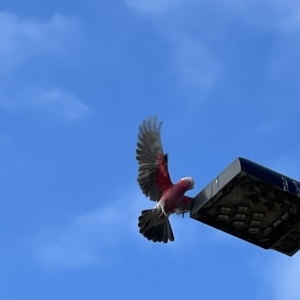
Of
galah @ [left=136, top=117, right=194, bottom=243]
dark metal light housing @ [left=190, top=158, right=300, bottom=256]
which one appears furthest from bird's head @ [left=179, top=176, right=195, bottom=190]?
dark metal light housing @ [left=190, top=158, right=300, bottom=256]

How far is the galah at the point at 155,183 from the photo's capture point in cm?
1336

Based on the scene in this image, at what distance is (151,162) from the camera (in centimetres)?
1394

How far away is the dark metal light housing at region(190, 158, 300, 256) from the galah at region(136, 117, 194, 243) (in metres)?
2.46

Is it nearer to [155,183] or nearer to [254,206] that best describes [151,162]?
[155,183]

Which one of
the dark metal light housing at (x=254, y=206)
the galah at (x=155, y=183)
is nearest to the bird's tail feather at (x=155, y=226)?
the galah at (x=155, y=183)

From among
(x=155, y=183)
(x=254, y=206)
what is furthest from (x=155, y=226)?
(x=254, y=206)

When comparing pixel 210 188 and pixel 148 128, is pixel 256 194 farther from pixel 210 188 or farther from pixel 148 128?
pixel 148 128

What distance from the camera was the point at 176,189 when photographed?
13203 millimetres

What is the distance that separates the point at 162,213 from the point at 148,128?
1454mm

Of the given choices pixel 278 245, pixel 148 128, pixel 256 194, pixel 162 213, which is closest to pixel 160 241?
pixel 162 213

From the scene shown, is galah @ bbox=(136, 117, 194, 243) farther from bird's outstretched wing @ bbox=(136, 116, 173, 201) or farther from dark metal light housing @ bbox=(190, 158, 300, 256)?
dark metal light housing @ bbox=(190, 158, 300, 256)

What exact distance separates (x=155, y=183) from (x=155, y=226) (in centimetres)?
73

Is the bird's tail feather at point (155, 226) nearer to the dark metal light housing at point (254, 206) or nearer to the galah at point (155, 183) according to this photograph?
the galah at point (155, 183)

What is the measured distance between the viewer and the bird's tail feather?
45.2ft
